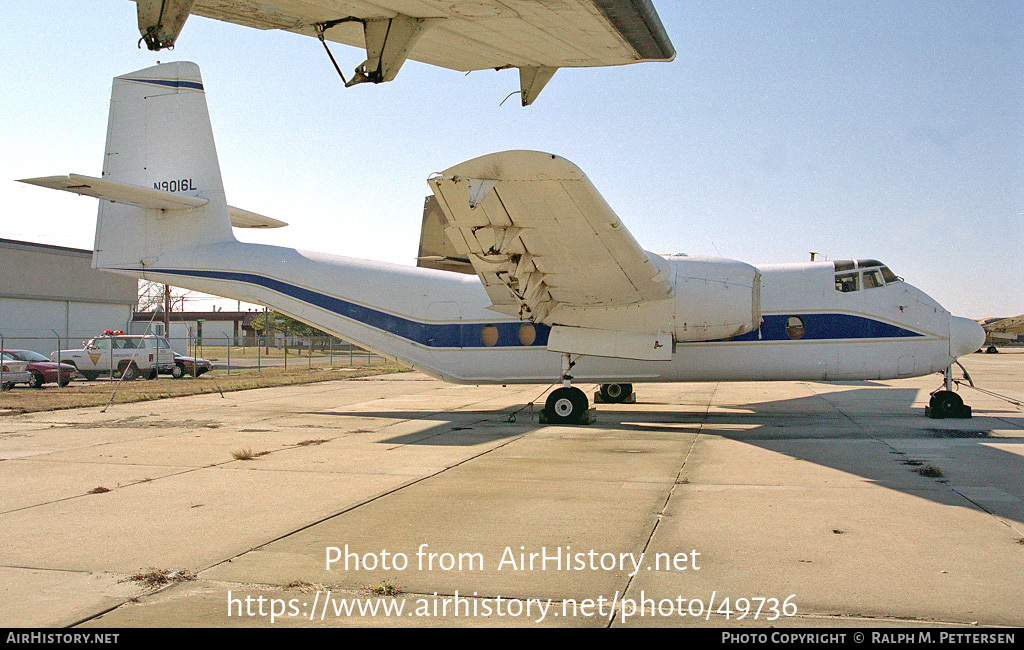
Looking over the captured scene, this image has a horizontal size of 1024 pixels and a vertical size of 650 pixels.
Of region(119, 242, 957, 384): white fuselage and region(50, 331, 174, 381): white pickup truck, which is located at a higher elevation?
region(119, 242, 957, 384): white fuselage

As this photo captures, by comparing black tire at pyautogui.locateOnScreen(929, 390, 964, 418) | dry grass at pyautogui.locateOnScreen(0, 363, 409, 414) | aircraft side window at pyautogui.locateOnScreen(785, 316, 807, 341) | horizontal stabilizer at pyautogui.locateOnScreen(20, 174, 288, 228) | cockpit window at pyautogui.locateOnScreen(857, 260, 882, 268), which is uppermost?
horizontal stabilizer at pyautogui.locateOnScreen(20, 174, 288, 228)

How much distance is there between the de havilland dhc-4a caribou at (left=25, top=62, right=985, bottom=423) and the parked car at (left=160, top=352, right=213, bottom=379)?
517 inches

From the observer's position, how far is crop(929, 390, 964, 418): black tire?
1188 centimetres

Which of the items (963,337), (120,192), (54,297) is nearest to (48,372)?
(120,192)

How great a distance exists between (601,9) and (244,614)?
13.3ft

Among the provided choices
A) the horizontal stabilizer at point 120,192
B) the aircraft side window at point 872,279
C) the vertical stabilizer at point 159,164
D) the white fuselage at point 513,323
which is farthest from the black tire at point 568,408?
the horizontal stabilizer at point 120,192

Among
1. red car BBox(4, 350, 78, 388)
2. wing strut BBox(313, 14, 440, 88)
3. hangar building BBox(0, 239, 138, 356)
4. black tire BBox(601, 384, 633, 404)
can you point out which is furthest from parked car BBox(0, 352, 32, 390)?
wing strut BBox(313, 14, 440, 88)

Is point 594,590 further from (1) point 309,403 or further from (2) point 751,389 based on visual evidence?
(2) point 751,389

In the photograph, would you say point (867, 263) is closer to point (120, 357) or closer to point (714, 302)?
point (714, 302)

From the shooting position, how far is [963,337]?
40.0 ft

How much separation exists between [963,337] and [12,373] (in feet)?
82.3

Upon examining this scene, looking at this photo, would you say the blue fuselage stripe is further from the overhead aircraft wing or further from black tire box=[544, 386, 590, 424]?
black tire box=[544, 386, 590, 424]
